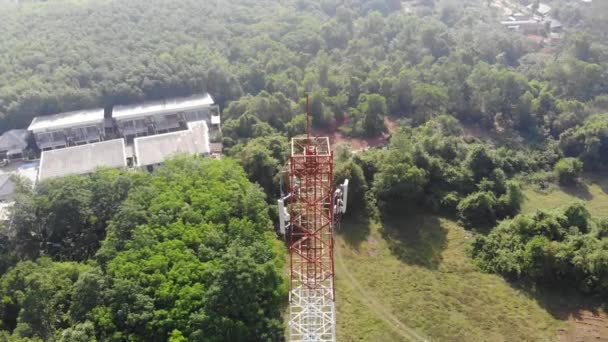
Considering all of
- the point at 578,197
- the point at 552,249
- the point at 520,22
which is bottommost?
the point at 578,197

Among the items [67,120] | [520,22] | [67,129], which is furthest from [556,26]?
[67,129]

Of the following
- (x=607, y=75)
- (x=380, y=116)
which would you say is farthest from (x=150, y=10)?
(x=607, y=75)

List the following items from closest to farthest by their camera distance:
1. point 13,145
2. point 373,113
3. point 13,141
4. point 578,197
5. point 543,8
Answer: point 578,197
point 13,145
point 13,141
point 373,113
point 543,8

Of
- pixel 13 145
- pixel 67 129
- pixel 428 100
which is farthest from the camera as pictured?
pixel 428 100

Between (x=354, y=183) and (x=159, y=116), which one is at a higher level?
(x=159, y=116)

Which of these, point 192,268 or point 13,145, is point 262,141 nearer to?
point 192,268

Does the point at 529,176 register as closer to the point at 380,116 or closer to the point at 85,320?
the point at 380,116
